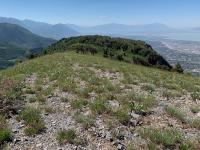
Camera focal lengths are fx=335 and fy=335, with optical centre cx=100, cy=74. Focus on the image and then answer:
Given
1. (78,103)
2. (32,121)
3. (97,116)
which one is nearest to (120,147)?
(97,116)

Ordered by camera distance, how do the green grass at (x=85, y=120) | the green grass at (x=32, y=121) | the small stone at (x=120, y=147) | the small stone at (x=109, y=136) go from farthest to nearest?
1. the green grass at (x=85, y=120)
2. the green grass at (x=32, y=121)
3. the small stone at (x=109, y=136)
4. the small stone at (x=120, y=147)

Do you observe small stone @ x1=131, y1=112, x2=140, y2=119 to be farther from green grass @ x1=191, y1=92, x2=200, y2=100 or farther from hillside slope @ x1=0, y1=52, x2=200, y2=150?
green grass @ x1=191, y1=92, x2=200, y2=100

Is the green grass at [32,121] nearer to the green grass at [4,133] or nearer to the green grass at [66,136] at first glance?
the green grass at [4,133]

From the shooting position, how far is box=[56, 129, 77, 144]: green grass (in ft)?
38.6

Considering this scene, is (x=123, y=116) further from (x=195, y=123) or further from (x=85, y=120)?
(x=195, y=123)

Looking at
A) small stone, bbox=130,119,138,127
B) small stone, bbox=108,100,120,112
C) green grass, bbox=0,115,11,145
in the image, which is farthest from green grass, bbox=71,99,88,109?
green grass, bbox=0,115,11,145

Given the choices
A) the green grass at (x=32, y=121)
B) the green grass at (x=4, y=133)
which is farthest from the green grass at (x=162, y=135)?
the green grass at (x=4, y=133)

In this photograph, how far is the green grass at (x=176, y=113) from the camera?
14641 mm

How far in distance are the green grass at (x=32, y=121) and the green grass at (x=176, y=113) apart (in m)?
5.86

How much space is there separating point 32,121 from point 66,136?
7.47 feet

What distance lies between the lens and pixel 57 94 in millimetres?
18938

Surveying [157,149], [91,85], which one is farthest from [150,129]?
[91,85]

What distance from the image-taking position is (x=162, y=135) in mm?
12180

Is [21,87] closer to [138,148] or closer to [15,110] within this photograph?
[15,110]
